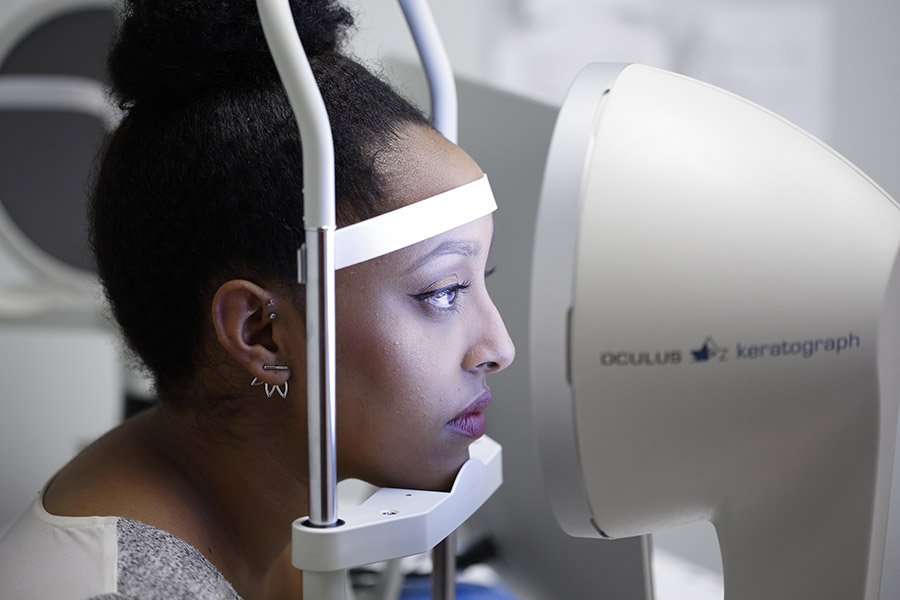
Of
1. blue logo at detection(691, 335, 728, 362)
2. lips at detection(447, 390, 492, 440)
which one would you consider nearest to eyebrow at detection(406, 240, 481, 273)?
lips at detection(447, 390, 492, 440)

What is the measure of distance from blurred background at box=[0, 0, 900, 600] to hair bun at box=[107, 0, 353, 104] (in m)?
0.17

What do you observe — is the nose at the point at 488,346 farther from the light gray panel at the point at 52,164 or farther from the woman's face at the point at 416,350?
the light gray panel at the point at 52,164

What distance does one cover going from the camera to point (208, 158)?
2.19 ft

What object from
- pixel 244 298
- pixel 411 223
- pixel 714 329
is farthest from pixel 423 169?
pixel 714 329

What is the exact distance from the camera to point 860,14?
4.28ft

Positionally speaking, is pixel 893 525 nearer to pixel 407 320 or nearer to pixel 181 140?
pixel 407 320

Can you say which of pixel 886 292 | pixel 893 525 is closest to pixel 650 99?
pixel 886 292

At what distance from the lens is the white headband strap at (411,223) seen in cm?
59

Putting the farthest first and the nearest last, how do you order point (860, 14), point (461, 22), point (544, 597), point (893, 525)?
point (461, 22) < point (860, 14) < point (544, 597) < point (893, 525)

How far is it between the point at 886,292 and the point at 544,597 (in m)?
0.55

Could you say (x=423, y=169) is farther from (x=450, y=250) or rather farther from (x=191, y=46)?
(x=191, y=46)

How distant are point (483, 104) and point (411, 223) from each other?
0.26 meters

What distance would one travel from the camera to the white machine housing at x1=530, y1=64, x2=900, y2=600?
457 millimetres

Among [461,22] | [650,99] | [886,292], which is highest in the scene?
[461,22]
